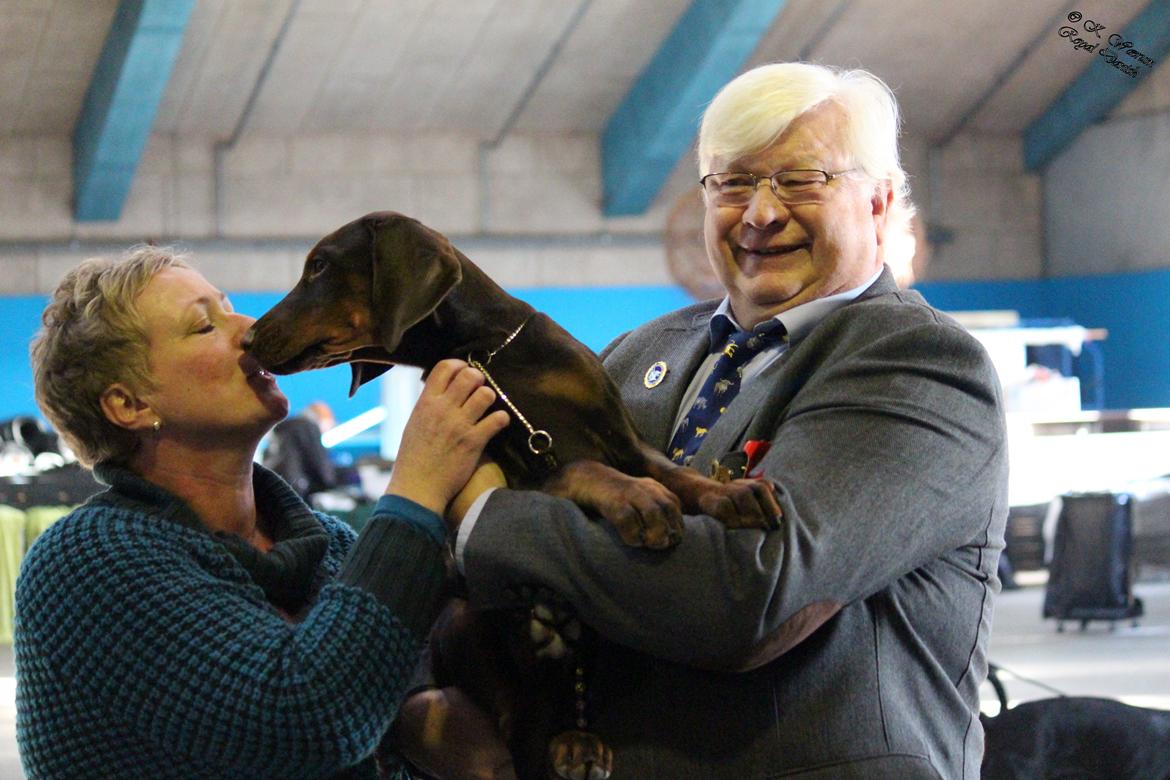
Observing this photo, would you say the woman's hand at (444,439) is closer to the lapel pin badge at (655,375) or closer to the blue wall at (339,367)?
the lapel pin badge at (655,375)

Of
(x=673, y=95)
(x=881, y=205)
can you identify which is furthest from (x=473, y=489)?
(x=673, y=95)

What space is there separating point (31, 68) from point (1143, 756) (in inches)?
433

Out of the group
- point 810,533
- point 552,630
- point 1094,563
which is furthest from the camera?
point 1094,563

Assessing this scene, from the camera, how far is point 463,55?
12859mm

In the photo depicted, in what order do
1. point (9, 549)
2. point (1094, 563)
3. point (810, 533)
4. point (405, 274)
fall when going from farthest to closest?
1. point (1094, 563)
2. point (9, 549)
3. point (405, 274)
4. point (810, 533)

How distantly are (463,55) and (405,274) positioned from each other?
11.6 m

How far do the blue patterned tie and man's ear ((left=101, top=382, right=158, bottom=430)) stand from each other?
65cm

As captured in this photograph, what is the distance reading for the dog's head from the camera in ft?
5.49

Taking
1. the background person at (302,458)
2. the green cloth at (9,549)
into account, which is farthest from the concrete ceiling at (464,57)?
the green cloth at (9,549)

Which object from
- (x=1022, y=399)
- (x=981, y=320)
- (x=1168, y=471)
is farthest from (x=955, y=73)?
(x=1168, y=471)

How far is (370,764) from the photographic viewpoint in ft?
6.04

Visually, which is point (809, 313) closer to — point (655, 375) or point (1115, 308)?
point (655, 375)

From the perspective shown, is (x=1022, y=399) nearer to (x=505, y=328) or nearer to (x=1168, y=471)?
(x=1168, y=471)

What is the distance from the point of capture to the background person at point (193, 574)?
1572mm
